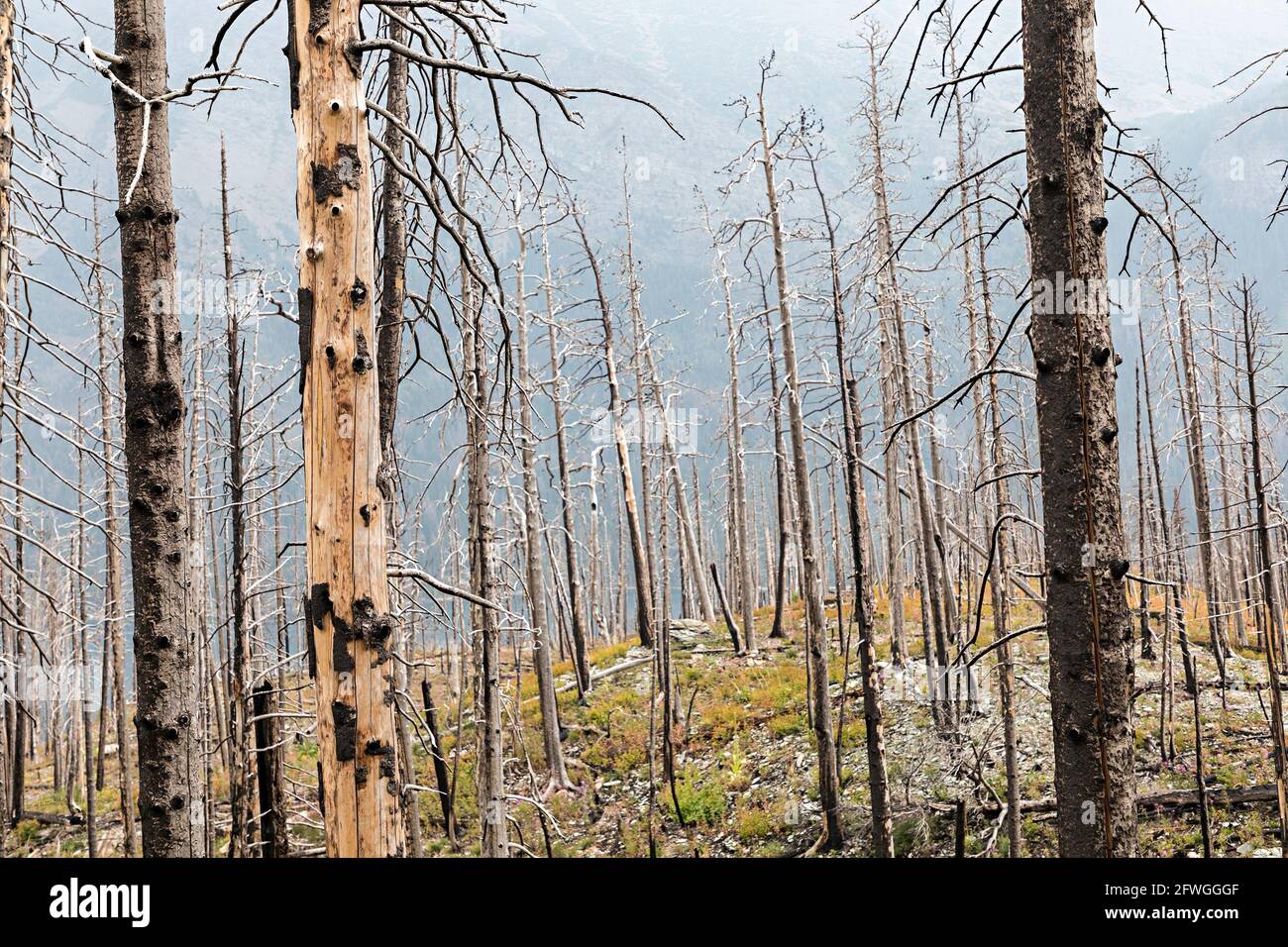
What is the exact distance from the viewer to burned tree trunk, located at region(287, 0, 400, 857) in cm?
335

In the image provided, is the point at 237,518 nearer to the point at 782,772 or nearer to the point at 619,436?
the point at 619,436

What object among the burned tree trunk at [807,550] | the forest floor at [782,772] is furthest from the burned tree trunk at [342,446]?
the burned tree trunk at [807,550]

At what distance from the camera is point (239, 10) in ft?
12.3

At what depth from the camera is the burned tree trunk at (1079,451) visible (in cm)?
348

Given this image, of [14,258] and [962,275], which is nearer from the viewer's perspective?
[14,258]

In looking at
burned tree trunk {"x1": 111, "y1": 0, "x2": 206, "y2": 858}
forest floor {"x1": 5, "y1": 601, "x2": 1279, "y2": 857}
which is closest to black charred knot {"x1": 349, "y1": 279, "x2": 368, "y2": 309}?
burned tree trunk {"x1": 111, "y1": 0, "x2": 206, "y2": 858}

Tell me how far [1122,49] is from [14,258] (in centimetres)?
23926

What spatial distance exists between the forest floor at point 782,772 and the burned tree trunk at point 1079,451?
6261 mm

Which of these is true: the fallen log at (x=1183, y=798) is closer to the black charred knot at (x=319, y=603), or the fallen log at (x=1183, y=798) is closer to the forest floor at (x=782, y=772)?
the forest floor at (x=782, y=772)

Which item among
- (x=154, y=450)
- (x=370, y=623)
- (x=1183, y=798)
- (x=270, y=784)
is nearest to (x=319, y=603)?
(x=370, y=623)

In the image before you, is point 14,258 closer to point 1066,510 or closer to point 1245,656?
point 1066,510

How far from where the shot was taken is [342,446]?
343 cm

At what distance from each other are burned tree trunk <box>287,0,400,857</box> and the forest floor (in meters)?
6.26
